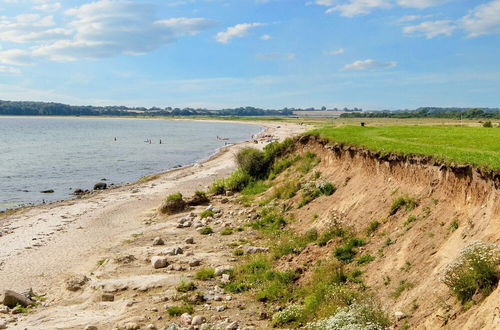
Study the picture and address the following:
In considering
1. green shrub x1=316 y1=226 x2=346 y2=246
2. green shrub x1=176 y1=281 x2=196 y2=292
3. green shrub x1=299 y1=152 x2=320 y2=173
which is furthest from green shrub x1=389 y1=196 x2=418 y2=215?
green shrub x1=299 y1=152 x2=320 y2=173

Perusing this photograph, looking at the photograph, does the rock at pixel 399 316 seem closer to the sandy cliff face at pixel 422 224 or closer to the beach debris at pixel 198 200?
the sandy cliff face at pixel 422 224

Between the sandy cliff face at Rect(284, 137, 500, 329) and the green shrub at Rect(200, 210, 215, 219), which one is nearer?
the sandy cliff face at Rect(284, 137, 500, 329)

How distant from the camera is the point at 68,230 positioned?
27.3 metres

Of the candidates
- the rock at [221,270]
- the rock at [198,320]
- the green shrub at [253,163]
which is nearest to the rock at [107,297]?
the rock at [221,270]

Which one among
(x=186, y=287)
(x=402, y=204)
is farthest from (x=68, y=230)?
(x=402, y=204)

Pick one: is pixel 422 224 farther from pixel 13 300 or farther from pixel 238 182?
pixel 238 182

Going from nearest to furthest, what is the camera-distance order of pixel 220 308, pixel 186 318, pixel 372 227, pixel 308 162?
pixel 186 318 → pixel 220 308 → pixel 372 227 → pixel 308 162

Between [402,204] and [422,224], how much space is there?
2.03 m

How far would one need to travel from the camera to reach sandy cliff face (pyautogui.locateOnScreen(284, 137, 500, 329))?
384 inches

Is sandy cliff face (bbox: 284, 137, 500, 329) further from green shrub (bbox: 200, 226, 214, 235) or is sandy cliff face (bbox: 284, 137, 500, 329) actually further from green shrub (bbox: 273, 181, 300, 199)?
green shrub (bbox: 200, 226, 214, 235)

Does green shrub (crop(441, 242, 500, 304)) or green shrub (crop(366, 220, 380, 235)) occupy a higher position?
green shrub (crop(441, 242, 500, 304))

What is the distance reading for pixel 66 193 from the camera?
146 ft

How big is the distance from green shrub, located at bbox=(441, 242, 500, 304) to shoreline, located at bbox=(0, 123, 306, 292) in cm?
1451

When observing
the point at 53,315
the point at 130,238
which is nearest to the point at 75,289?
the point at 53,315
